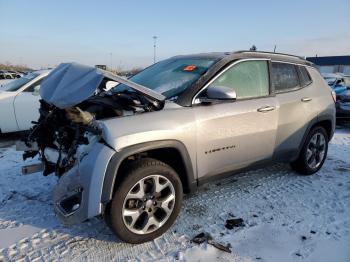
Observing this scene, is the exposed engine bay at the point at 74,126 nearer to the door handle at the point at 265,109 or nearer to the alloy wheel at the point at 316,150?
the door handle at the point at 265,109

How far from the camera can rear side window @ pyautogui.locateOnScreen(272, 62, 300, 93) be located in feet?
13.7

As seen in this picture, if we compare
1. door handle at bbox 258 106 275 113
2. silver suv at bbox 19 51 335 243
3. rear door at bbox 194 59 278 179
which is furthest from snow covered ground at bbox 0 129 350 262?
door handle at bbox 258 106 275 113

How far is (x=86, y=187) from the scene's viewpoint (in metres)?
2.71

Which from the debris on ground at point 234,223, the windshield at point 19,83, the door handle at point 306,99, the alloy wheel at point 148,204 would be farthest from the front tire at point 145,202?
the windshield at point 19,83

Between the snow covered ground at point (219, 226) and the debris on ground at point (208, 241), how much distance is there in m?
0.05

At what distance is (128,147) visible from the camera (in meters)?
2.83

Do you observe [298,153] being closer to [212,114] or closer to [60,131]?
[212,114]

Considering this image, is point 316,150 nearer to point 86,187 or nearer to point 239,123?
point 239,123

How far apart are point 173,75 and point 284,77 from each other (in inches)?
61.5

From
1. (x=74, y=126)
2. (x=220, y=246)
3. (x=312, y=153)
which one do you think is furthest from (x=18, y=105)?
(x=312, y=153)

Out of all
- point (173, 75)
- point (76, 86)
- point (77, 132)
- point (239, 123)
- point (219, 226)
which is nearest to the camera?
point (77, 132)

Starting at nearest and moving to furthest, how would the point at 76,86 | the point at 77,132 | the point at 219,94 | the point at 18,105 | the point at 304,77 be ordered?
the point at 77,132 < the point at 76,86 < the point at 219,94 < the point at 304,77 < the point at 18,105

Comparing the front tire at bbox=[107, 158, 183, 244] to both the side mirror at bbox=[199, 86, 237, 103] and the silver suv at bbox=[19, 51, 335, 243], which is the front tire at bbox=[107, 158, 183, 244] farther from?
the side mirror at bbox=[199, 86, 237, 103]

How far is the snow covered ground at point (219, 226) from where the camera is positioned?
2.90m
